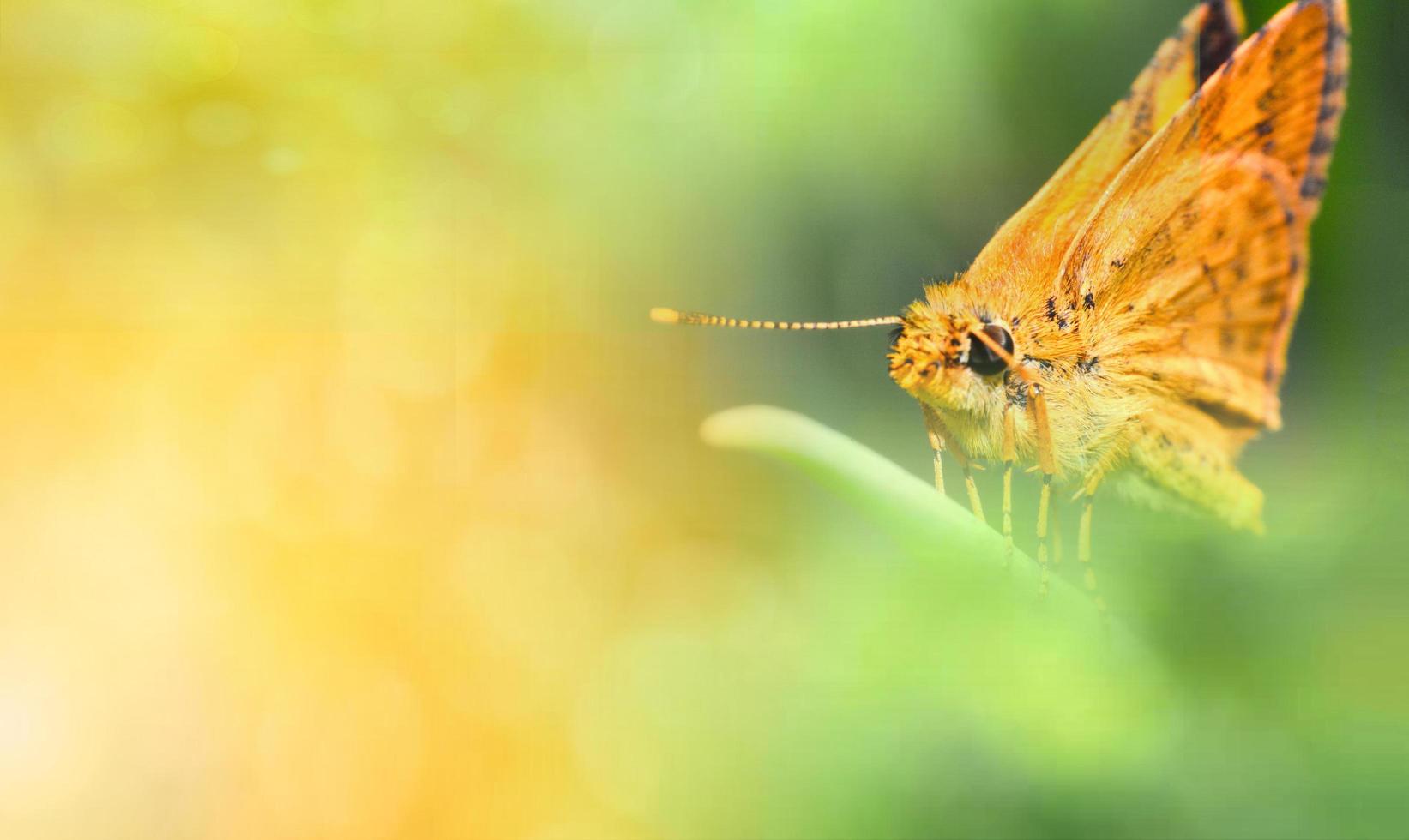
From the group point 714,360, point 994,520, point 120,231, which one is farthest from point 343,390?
point 994,520

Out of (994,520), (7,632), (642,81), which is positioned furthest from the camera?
(642,81)

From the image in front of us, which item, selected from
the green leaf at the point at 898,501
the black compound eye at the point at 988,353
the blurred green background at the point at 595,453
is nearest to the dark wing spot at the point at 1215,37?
the blurred green background at the point at 595,453

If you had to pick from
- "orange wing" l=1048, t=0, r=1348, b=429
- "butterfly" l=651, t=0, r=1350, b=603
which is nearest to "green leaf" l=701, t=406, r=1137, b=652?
"butterfly" l=651, t=0, r=1350, b=603

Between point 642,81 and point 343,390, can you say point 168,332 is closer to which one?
point 343,390

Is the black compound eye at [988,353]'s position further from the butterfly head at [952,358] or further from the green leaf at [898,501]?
the green leaf at [898,501]

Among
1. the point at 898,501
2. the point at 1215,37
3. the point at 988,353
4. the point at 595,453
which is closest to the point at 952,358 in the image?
the point at 988,353

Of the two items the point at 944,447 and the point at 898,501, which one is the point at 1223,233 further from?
the point at 898,501
